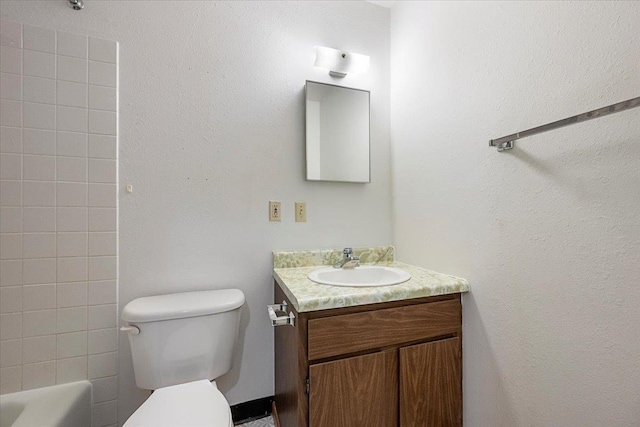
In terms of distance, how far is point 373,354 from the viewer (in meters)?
1.03

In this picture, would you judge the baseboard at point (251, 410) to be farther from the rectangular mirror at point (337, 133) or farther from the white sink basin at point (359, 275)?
the rectangular mirror at point (337, 133)

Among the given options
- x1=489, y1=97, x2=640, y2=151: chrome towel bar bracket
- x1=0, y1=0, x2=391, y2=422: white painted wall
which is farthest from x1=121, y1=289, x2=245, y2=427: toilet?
x1=489, y1=97, x2=640, y2=151: chrome towel bar bracket

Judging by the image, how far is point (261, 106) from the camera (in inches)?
58.4

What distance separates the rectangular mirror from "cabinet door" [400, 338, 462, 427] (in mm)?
944

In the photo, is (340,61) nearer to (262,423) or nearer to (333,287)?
(333,287)

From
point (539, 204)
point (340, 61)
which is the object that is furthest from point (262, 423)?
point (340, 61)

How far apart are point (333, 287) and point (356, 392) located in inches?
14.9

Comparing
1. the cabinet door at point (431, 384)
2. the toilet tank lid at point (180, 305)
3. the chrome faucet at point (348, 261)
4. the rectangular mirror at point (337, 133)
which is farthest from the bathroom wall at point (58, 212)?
the cabinet door at point (431, 384)

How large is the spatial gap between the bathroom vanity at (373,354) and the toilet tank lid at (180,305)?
266mm

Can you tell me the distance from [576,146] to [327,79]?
121cm

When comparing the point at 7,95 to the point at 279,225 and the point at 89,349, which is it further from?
the point at 279,225

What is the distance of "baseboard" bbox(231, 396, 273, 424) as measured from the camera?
1.43 m

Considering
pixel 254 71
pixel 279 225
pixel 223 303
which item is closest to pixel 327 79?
pixel 254 71

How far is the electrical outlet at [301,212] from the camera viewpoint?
5.04 ft
